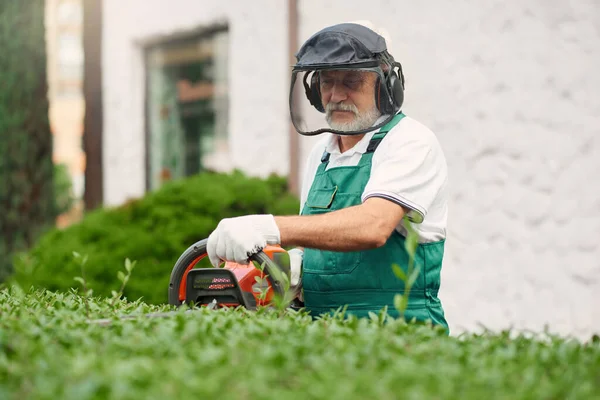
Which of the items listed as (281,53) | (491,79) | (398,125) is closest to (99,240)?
(281,53)

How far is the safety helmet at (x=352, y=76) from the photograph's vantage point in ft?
10.6

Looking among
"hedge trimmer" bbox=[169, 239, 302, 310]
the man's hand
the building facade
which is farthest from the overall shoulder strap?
the building facade

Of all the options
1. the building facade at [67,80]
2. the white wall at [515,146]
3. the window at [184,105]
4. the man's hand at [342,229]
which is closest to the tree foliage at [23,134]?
the window at [184,105]

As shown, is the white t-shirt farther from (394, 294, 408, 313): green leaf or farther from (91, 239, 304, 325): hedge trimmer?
(394, 294, 408, 313): green leaf

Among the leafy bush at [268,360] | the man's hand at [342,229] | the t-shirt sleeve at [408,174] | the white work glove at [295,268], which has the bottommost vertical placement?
the white work glove at [295,268]

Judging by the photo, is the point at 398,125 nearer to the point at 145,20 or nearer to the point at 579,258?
the point at 579,258

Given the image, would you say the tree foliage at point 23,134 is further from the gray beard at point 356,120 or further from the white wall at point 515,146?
the gray beard at point 356,120

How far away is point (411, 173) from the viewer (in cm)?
305

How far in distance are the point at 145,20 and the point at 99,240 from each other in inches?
143

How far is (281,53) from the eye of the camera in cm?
768

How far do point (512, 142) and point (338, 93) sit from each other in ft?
9.83

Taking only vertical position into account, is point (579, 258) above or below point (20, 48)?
below

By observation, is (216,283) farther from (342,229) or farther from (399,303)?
(399,303)

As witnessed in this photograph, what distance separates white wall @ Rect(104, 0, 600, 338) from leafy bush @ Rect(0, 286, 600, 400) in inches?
147
